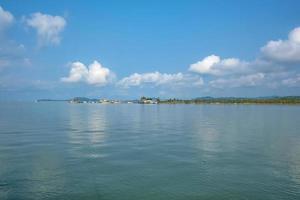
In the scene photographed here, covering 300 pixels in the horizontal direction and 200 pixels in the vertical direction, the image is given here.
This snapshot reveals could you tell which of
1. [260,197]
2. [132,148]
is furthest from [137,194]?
[132,148]

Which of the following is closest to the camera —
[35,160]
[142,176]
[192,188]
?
[192,188]

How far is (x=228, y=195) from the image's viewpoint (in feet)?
82.5

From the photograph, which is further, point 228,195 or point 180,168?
point 180,168

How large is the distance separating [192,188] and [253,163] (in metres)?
12.3

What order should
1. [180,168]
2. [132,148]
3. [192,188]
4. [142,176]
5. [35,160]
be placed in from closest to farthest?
[192,188] < [142,176] < [180,168] < [35,160] < [132,148]

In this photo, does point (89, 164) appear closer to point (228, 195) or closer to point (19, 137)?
point (228, 195)

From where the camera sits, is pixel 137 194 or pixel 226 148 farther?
pixel 226 148

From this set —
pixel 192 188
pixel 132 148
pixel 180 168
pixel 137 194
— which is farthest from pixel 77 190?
pixel 132 148

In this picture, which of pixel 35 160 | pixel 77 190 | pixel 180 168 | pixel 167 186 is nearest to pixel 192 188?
pixel 167 186

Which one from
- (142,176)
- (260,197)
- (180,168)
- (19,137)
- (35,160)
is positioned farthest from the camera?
(19,137)

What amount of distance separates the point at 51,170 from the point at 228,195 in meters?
16.6

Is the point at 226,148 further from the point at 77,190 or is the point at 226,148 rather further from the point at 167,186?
the point at 77,190

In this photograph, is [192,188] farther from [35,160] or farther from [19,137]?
[19,137]

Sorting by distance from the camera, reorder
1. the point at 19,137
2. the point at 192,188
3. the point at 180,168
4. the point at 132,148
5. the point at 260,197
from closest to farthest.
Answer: the point at 260,197 → the point at 192,188 → the point at 180,168 → the point at 132,148 → the point at 19,137
